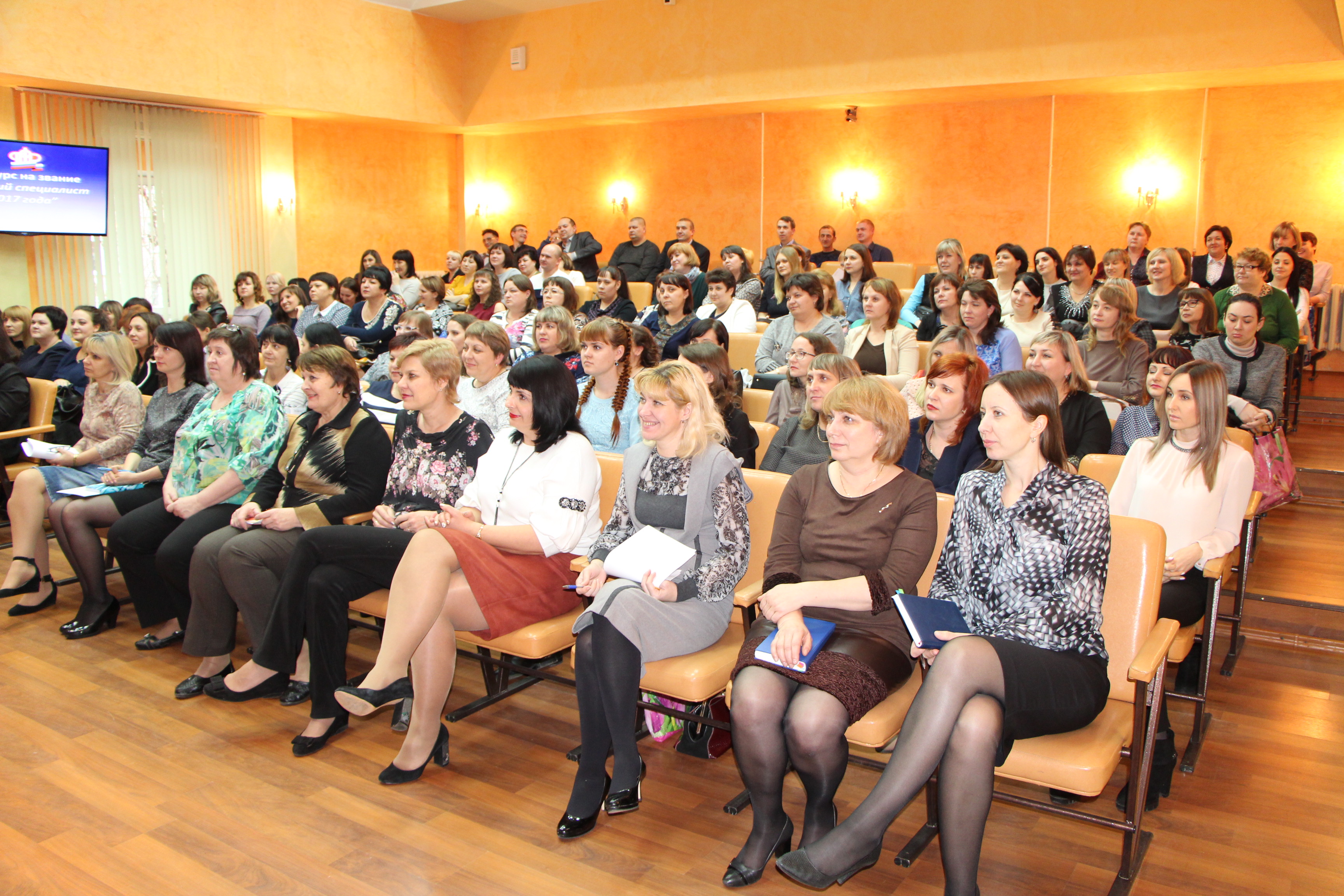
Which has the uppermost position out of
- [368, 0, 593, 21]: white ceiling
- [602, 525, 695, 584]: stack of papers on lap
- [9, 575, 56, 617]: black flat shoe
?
[368, 0, 593, 21]: white ceiling

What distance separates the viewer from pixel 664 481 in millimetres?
2980

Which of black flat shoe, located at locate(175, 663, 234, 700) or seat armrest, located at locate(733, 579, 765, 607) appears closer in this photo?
seat armrest, located at locate(733, 579, 765, 607)

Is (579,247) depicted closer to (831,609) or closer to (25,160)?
(25,160)

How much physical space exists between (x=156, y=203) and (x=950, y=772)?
11.4 meters

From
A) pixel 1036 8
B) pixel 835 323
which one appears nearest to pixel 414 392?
pixel 835 323

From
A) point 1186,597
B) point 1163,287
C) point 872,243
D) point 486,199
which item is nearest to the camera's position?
point 1186,597

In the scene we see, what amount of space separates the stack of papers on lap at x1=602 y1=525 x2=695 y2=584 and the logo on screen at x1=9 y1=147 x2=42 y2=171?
937 cm

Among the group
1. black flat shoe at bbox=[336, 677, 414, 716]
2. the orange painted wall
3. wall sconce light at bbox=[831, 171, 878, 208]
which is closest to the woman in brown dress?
black flat shoe at bbox=[336, 677, 414, 716]

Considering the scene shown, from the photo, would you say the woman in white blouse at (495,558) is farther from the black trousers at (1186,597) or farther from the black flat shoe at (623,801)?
the black trousers at (1186,597)

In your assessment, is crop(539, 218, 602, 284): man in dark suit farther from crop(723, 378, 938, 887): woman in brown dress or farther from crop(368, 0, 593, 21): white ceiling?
crop(723, 378, 938, 887): woman in brown dress

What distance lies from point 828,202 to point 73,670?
28.9 ft

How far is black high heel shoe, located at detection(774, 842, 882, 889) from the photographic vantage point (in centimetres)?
218

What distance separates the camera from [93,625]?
417cm

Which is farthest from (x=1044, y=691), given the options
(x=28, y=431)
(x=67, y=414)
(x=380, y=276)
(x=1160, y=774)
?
(x=380, y=276)
